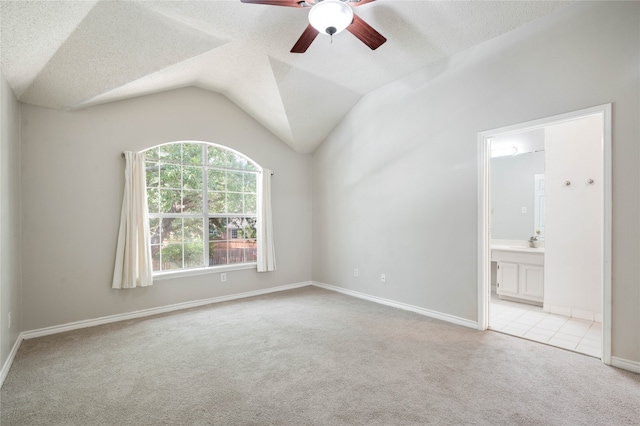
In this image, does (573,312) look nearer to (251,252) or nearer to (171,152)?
(251,252)

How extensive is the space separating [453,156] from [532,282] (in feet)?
7.71

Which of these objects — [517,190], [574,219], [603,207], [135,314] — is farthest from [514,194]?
[135,314]

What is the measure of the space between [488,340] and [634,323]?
3.63 feet

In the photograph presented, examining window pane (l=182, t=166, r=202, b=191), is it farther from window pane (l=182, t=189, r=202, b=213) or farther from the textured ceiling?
the textured ceiling

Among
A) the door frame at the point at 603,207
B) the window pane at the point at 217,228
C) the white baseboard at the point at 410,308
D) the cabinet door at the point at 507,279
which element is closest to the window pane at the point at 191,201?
the window pane at the point at 217,228

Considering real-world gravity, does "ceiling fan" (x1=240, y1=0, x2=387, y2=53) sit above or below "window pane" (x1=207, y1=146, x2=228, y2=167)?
above

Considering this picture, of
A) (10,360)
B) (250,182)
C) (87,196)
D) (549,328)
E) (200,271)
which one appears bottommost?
(549,328)

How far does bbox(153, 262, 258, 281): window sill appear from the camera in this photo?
13.5 ft

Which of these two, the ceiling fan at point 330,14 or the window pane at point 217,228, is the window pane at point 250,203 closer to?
the window pane at point 217,228

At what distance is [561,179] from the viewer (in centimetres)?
399

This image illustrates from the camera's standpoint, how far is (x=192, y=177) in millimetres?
4500

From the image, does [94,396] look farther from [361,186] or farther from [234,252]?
[361,186]

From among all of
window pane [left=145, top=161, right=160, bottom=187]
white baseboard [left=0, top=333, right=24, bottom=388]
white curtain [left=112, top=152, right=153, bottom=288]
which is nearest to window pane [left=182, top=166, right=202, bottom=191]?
window pane [left=145, top=161, right=160, bottom=187]

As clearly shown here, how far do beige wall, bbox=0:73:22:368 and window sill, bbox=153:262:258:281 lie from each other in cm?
133
